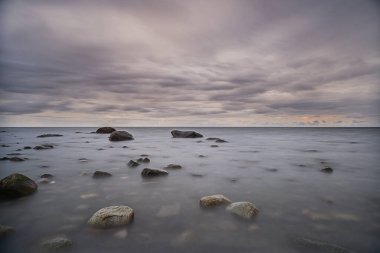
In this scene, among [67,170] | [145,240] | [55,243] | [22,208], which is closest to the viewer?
[55,243]

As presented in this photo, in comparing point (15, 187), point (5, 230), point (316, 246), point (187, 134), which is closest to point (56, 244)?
point (5, 230)

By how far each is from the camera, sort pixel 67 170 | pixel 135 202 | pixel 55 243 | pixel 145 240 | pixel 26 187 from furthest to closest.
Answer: pixel 67 170 → pixel 26 187 → pixel 135 202 → pixel 145 240 → pixel 55 243

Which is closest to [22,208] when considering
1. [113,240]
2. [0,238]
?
[0,238]

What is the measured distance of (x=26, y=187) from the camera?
245 inches

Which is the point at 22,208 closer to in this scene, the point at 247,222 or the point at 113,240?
the point at 113,240

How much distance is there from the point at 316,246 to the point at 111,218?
356 centimetres

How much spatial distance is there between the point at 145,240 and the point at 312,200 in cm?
439

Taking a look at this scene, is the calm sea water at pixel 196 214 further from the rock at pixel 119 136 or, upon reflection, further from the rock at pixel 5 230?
the rock at pixel 119 136

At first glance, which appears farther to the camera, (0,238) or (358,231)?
(358,231)

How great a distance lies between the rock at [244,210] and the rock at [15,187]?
5.37 meters

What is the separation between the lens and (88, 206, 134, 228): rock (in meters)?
4.29

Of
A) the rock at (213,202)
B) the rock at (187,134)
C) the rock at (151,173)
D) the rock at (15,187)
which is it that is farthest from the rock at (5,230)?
the rock at (187,134)

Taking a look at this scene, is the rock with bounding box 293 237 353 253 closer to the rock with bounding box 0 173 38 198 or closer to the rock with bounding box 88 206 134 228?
the rock with bounding box 88 206 134 228

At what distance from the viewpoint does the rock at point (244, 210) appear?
477cm
